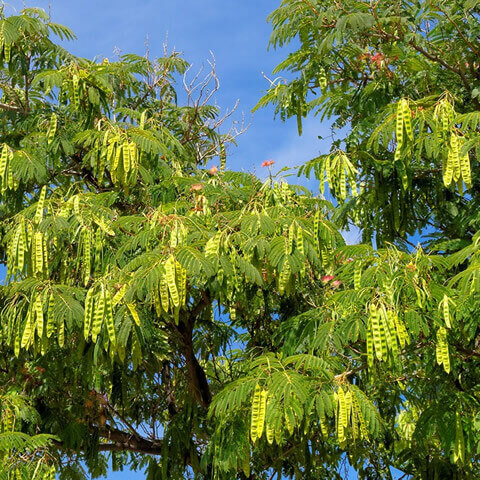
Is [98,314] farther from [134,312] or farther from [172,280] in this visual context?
[172,280]

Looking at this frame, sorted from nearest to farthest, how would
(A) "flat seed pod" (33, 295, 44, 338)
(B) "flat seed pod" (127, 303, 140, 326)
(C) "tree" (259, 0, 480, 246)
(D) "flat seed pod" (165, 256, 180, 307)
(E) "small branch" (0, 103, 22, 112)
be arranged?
1. (D) "flat seed pod" (165, 256, 180, 307)
2. (B) "flat seed pod" (127, 303, 140, 326)
3. (A) "flat seed pod" (33, 295, 44, 338)
4. (C) "tree" (259, 0, 480, 246)
5. (E) "small branch" (0, 103, 22, 112)

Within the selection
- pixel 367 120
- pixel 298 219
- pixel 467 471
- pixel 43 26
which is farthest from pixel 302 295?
pixel 43 26

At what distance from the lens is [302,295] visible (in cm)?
705

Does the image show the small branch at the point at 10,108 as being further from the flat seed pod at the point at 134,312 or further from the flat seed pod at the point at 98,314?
the flat seed pod at the point at 134,312

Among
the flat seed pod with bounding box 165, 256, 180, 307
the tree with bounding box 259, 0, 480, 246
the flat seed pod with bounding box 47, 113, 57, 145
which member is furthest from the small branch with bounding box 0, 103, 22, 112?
the flat seed pod with bounding box 165, 256, 180, 307

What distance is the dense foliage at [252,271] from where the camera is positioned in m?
5.54

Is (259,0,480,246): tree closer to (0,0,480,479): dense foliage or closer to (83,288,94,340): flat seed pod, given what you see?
(0,0,480,479): dense foliage

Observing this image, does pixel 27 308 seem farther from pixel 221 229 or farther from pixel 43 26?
pixel 43 26

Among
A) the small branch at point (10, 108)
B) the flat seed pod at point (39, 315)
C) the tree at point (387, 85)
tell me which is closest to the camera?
the flat seed pod at point (39, 315)

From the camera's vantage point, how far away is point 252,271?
588cm

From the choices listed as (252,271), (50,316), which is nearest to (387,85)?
(252,271)

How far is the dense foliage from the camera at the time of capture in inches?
218

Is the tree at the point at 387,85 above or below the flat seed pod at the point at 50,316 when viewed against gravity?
above

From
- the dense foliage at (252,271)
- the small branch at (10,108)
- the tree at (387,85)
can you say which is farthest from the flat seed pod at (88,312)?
the small branch at (10,108)
